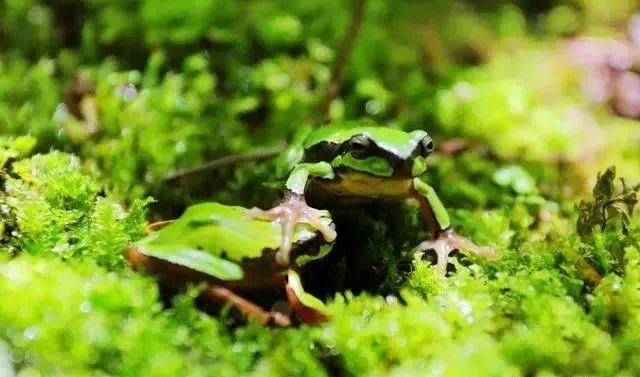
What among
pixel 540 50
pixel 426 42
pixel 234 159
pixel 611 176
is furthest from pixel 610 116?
pixel 234 159

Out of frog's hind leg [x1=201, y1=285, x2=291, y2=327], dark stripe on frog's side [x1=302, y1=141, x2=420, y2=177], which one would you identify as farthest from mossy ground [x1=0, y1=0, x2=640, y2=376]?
dark stripe on frog's side [x1=302, y1=141, x2=420, y2=177]

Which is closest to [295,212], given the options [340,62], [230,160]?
[230,160]

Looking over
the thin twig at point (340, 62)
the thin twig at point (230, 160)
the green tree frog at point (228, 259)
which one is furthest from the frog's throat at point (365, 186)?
the thin twig at point (340, 62)

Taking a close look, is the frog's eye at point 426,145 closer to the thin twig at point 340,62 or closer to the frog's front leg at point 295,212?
the frog's front leg at point 295,212

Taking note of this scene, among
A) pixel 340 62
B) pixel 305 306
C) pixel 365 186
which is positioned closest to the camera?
pixel 305 306

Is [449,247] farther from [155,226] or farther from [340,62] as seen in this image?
[340,62]

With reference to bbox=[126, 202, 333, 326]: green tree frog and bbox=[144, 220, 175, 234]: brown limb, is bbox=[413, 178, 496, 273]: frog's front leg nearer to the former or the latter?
bbox=[126, 202, 333, 326]: green tree frog
